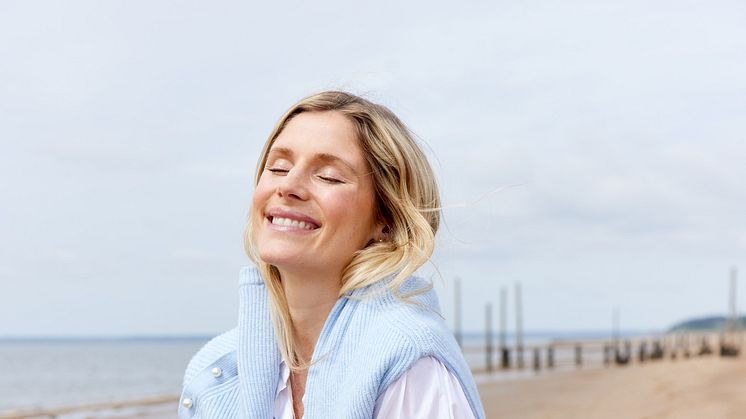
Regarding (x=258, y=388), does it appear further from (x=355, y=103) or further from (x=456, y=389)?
(x=355, y=103)

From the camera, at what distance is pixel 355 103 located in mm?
2293

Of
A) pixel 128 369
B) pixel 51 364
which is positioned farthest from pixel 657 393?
pixel 51 364

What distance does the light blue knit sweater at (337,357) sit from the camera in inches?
76.2

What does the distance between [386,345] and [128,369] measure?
50130mm

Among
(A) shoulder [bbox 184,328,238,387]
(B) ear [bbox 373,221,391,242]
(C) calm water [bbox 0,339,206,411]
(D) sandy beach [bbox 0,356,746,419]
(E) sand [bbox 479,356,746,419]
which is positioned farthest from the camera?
(C) calm water [bbox 0,339,206,411]

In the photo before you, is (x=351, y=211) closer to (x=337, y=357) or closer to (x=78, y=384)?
(x=337, y=357)

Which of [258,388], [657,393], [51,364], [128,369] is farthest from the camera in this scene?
[51,364]

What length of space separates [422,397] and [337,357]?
244 mm

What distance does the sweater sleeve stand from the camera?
6.26ft

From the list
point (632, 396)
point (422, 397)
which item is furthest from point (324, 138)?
point (632, 396)

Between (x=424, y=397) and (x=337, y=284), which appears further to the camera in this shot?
(x=337, y=284)

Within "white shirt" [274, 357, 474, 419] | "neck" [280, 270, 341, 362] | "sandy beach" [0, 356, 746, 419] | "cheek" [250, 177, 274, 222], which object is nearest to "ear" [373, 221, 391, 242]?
"neck" [280, 270, 341, 362]

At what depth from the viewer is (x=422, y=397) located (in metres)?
1.93

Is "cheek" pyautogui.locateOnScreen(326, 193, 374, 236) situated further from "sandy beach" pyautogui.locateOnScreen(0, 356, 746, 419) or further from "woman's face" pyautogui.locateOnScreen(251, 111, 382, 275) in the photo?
"sandy beach" pyautogui.locateOnScreen(0, 356, 746, 419)
